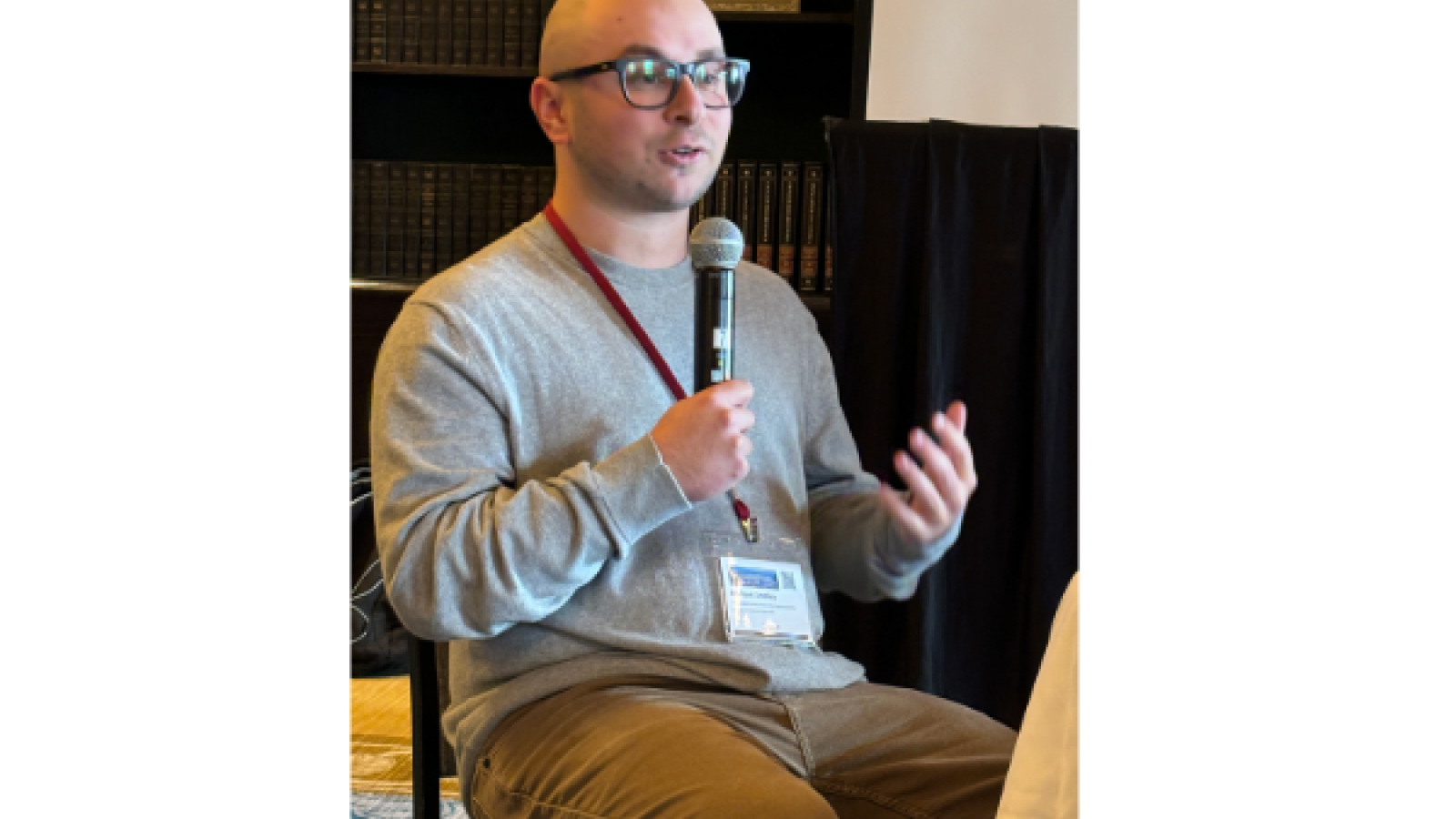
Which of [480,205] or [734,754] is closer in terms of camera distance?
[734,754]

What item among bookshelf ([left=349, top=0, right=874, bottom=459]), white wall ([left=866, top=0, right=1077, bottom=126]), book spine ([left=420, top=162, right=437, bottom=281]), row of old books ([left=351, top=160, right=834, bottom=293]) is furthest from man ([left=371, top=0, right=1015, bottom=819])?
book spine ([left=420, top=162, right=437, bottom=281])

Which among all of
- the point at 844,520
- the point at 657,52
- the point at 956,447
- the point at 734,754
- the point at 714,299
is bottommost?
the point at 734,754

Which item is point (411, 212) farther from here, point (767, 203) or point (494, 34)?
point (767, 203)

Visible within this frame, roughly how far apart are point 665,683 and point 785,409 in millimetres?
337

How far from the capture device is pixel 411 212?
2.36 metres

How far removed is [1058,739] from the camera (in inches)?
27.4

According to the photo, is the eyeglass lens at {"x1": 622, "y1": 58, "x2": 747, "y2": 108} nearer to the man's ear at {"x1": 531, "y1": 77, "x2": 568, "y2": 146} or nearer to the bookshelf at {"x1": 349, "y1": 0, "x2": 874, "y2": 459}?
the man's ear at {"x1": 531, "y1": 77, "x2": 568, "y2": 146}

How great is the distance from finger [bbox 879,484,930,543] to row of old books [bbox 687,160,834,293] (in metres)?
1.36

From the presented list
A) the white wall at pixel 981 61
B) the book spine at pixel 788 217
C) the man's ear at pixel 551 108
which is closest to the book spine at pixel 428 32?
the book spine at pixel 788 217

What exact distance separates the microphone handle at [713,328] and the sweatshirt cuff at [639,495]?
8cm

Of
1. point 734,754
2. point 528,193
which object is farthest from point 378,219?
point 734,754

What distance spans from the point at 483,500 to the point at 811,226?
1.52 metres

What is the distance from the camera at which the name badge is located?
1.19 meters
